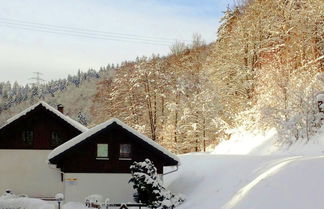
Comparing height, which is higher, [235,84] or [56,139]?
[235,84]

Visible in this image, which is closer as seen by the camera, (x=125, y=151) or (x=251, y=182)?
(x=251, y=182)

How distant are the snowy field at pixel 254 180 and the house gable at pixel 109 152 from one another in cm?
220

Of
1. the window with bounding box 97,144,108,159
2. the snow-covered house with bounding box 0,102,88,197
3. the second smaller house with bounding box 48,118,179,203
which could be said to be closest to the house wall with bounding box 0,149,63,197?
the snow-covered house with bounding box 0,102,88,197

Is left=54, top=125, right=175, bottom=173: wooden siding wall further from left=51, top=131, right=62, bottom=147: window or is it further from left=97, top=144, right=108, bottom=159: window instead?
left=51, top=131, right=62, bottom=147: window

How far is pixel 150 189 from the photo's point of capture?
2386cm

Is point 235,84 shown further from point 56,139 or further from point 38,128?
point 38,128

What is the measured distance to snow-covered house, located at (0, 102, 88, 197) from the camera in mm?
33219

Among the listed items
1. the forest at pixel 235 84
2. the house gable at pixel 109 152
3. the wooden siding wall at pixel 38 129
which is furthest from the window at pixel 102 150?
the forest at pixel 235 84

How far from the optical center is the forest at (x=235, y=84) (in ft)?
93.5

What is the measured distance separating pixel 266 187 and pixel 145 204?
9.16 m

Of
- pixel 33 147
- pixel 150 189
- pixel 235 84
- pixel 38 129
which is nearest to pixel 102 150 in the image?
pixel 150 189

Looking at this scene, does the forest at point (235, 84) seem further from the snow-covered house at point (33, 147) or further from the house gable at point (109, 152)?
the snow-covered house at point (33, 147)

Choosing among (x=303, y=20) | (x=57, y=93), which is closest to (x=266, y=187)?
(x=303, y=20)

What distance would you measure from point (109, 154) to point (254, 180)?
36.1ft
